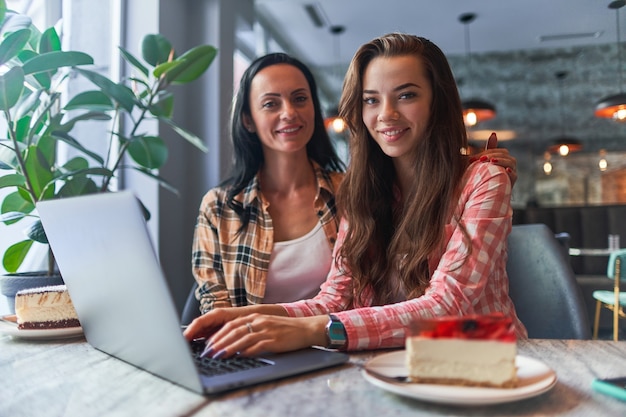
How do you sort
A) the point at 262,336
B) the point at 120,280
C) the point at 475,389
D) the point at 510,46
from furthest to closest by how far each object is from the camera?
the point at 510,46 < the point at 262,336 < the point at 120,280 < the point at 475,389

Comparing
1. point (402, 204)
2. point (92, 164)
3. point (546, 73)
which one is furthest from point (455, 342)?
point (546, 73)

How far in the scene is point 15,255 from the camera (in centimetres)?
173

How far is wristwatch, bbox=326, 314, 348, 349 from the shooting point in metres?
0.95

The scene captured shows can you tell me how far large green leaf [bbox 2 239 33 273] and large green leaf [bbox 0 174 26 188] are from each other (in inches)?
7.5

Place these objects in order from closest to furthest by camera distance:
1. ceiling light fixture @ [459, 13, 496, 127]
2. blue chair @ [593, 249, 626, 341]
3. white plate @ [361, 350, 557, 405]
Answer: white plate @ [361, 350, 557, 405]
blue chair @ [593, 249, 626, 341]
ceiling light fixture @ [459, 13, 496, 127]

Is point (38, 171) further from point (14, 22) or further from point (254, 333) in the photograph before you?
point (254, 333)

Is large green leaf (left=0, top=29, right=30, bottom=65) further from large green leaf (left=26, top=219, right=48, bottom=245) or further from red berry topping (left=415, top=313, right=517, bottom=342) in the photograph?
red berry topping (left=415, top=313, right=517, bottom=342)

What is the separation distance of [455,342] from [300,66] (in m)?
1.49

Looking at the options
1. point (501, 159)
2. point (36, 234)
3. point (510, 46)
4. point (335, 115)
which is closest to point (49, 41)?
point (36, 234)

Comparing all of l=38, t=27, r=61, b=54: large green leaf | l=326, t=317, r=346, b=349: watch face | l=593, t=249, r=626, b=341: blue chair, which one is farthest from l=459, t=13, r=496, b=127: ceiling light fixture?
l=326, t=317, r=346, b=349: watch face

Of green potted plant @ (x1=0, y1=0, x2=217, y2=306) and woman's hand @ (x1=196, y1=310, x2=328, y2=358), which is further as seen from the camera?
green potted plant @ (x1=0, y1=0, x2=217, y2=306)

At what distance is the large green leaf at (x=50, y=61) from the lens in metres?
1.52

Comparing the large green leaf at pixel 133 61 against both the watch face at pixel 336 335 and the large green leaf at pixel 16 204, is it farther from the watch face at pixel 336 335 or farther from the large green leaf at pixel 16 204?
the watch face at pixel 336 335

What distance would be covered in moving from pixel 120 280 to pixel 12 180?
109cm
